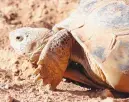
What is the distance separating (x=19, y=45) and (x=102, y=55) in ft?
2.95

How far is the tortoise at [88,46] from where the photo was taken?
394 centimetres

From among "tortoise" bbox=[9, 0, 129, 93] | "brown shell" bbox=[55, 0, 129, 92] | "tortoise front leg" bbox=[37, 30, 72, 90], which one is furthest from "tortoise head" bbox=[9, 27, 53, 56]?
"brown shell" bbox=[55, 0, 129, 92]

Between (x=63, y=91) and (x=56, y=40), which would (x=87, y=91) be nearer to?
(x=63, y=91)

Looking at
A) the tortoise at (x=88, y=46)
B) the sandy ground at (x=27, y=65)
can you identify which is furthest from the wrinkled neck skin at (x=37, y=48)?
the sandy ground at (x=27, y=65)

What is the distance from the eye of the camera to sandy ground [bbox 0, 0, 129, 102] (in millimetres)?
3688

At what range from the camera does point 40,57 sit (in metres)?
4.10

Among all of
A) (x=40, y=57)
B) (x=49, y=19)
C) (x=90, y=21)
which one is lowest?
(x=49, y=19)

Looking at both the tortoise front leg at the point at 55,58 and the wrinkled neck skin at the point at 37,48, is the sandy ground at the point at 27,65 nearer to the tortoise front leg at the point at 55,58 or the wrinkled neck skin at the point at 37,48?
A: the tortoise front leg at the point at 55,58

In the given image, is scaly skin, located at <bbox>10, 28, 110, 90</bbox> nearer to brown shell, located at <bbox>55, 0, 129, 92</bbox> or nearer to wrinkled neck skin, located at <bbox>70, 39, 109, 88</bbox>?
wrinkled neck skin, located at <bbox>70, 39, 109, 88</bbox>

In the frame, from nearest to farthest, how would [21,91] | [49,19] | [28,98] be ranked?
[28,98] → [21,91] → [49,19]

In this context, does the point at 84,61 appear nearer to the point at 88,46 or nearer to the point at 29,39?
the point at 88,46

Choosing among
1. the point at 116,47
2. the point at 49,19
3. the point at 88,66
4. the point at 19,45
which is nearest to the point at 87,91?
the point at 88,66

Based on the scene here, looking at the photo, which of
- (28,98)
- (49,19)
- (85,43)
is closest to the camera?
(28,98)

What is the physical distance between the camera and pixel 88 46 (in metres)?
4.07
